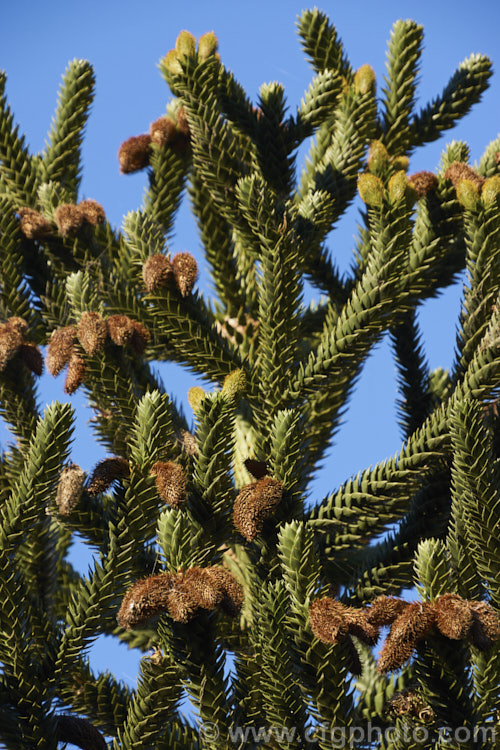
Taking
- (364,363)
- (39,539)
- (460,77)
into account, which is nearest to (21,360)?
(39,539)

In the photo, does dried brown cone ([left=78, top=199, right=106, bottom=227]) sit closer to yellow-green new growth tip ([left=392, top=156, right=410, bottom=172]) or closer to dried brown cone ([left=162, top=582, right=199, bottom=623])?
yellow-green new growth tip ([left=392, top=156, right=410, bottom=172])

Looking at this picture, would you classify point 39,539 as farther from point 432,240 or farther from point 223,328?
point 432,240

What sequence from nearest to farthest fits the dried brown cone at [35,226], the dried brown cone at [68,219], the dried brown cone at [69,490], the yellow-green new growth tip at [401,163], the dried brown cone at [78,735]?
the dried brown cone at [78,735] → the dried brown cone at [69,490] → the dried brown cone at [68,219] → the dried brown cone at [35,226] → the yellow-green new growth tip at [401,163]

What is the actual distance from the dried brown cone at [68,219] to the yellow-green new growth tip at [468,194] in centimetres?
208

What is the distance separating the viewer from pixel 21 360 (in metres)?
4.63

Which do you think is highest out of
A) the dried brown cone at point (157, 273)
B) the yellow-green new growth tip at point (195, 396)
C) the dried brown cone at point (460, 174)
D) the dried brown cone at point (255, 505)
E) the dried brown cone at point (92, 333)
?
the dried brown cone at point (460, 174)

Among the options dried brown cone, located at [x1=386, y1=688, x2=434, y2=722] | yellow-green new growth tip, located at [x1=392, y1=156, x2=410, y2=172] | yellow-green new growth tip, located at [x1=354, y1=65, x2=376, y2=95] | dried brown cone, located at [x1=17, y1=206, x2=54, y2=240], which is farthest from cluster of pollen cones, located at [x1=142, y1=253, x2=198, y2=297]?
dried brown cone, located at [x1=386, y1=688, x2=434, y2=722]

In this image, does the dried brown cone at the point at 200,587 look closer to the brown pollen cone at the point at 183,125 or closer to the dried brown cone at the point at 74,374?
the dried brown cone at the point at 74,374

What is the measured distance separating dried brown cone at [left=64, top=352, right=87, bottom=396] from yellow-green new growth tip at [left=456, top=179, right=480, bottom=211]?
208cm

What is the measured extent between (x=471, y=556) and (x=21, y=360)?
2.41 m

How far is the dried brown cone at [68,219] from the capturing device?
5.07 meters

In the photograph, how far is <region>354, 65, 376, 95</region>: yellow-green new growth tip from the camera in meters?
5.39

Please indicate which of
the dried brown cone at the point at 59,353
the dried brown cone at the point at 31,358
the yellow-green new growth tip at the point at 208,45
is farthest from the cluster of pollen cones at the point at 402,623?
the yellow-green new growth tip at the point at 208,45

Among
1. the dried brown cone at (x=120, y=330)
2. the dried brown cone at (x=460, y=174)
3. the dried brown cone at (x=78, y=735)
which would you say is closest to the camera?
the dried brown cone at (x=78, y=735)
